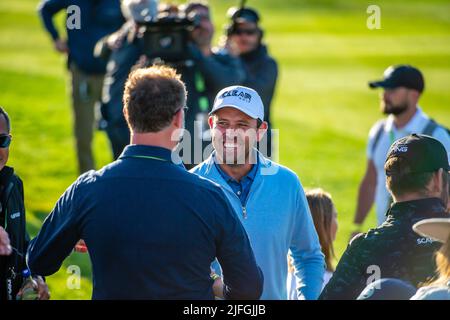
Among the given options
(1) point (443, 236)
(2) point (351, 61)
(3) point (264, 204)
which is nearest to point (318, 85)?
(2) point (351, 61)

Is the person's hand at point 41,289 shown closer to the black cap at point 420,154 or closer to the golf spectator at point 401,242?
the golf spectator at point 401,242

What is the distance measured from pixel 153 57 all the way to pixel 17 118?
22.1ft

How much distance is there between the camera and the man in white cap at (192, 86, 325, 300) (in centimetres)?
529

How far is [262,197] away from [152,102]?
4.60ft

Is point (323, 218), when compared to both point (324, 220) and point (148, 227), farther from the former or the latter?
point (148, 227)

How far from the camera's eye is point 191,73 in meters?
9.02

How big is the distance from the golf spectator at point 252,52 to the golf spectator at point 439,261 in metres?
A: 5.37

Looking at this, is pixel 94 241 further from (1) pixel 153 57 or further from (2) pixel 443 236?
(1) pixel 153 57

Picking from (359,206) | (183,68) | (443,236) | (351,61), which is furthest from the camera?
(351,61)

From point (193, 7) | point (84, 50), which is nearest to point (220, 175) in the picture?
point (193, 7)

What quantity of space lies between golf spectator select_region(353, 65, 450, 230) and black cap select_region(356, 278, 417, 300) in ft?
12.5

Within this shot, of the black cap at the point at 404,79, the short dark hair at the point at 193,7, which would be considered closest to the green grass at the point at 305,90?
the black cap at the point at 404,79

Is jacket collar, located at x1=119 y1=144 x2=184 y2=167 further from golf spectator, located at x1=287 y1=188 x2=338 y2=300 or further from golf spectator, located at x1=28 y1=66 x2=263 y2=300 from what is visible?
golf spectator, located at x1=287 y1=188 x2=338 y2=300

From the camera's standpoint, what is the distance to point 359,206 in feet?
27.6
